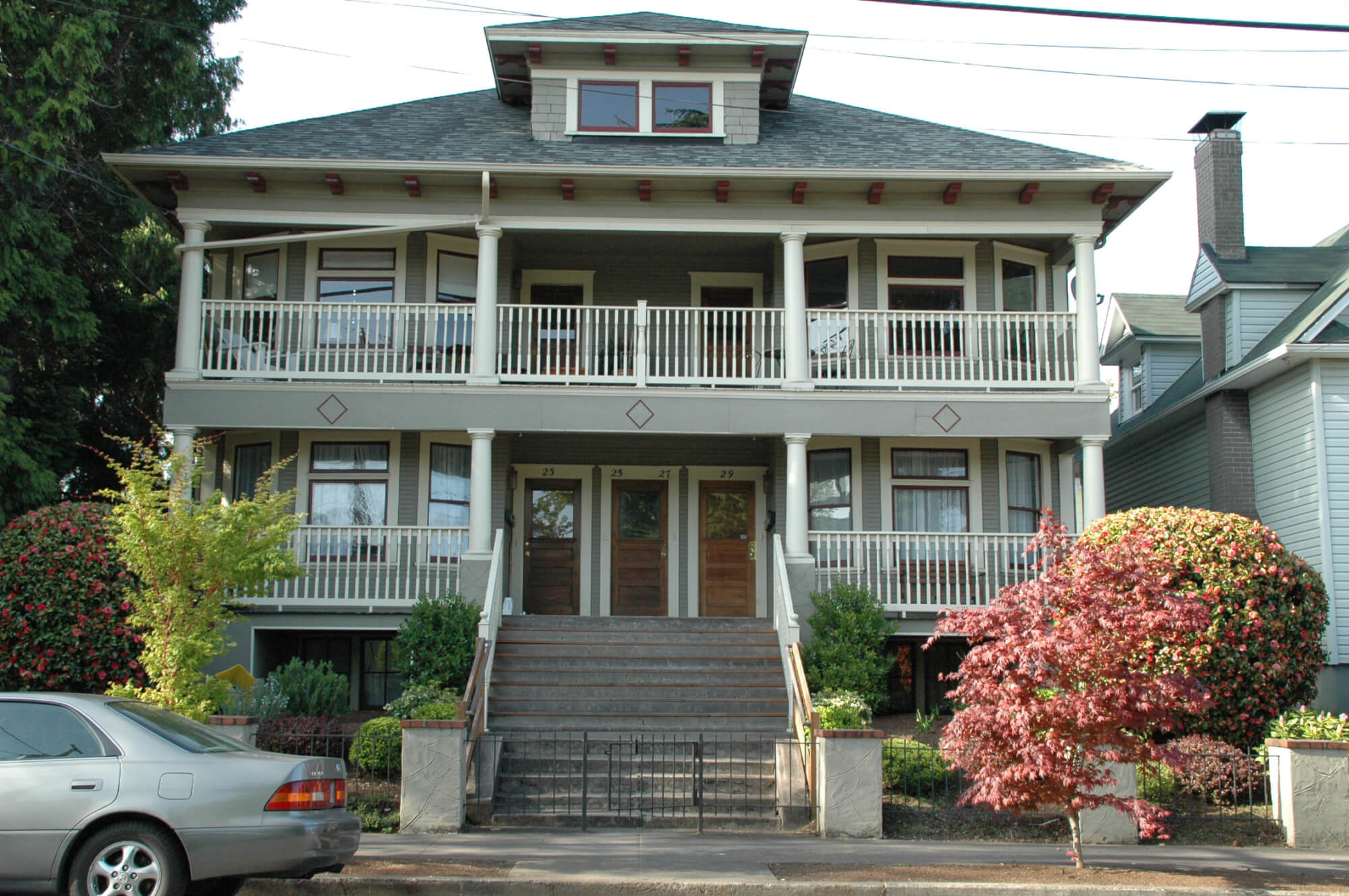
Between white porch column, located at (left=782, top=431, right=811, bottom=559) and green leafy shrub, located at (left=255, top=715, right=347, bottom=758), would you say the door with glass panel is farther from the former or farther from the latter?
green leafy shrub, located at (left=255, top=715, right=347, bottom=758)

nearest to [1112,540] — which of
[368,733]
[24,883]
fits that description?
[368,733]

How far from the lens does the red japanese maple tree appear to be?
29.7 ft

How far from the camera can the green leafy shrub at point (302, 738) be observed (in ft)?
40.5

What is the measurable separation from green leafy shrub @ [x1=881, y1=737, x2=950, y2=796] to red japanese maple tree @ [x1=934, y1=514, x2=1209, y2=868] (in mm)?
2338

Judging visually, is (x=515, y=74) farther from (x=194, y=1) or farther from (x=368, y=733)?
(x=368, y=733)

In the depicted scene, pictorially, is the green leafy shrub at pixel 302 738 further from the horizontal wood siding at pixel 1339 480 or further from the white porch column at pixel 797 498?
the horizontal wood siding at pixel 1339 480

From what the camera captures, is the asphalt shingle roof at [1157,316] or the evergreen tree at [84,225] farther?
the asphalt shingle roof at [1157,316]

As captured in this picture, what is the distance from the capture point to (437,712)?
12062mm

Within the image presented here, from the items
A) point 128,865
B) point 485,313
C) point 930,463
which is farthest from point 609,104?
point 128,865

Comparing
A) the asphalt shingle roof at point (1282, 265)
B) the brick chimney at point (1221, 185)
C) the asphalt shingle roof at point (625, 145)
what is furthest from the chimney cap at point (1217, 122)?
the asphalt shingle roof at point (625, 145)

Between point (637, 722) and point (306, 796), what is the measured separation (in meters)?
6.43

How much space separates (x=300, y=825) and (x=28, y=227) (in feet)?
38.8

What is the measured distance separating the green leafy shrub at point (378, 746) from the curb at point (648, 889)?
131 inches

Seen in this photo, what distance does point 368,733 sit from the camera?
1227cm
